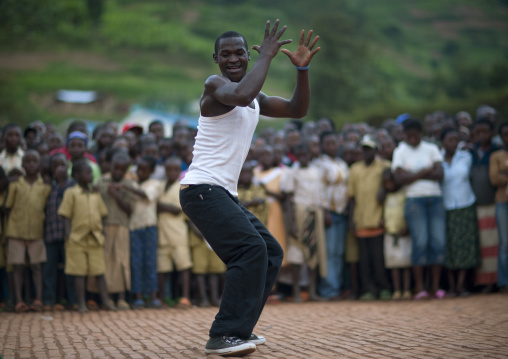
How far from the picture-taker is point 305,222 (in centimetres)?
865

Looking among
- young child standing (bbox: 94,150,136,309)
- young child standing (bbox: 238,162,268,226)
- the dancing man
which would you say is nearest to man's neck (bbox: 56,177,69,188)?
young child standing (bbox: 94,150,136,309)

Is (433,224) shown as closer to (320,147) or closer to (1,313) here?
(320,147)

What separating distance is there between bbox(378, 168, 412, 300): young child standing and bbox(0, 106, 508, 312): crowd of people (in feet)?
0.05

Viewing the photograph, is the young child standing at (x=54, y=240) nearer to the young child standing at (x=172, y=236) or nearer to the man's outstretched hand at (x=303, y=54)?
the young child standing at (x=172, y=236)

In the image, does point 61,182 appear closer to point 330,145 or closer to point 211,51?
point 330,145

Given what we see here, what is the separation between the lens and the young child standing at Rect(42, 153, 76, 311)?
777 cm

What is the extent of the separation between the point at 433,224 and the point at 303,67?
434 centimetres

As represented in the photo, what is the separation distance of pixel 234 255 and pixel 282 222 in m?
4.22

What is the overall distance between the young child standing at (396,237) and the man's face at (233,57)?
430 cm

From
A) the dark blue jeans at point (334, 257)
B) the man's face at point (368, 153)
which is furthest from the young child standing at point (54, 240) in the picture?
the man's face at point (368, 153)

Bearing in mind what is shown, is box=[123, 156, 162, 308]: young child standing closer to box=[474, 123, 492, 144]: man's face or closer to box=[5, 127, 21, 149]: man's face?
box=[5, 127, 21, 149]: man's face

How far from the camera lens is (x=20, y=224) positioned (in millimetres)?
7730

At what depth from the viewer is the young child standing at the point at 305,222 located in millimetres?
8586

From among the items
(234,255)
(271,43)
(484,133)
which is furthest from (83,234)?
(484,133)
